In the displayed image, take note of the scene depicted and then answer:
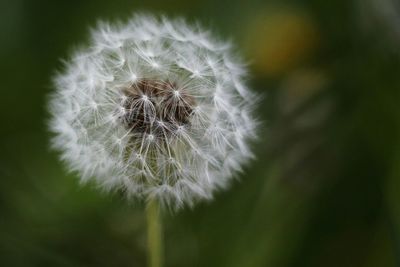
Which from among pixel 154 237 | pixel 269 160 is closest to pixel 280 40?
pixel 269 160

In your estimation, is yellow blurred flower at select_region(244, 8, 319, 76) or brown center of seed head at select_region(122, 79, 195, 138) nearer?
brown center of seed head at select_region(122, 79, 195, 138)

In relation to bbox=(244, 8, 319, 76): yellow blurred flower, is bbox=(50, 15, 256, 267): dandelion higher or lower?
lower

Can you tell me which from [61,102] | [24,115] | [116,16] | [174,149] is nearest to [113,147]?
[174,149]

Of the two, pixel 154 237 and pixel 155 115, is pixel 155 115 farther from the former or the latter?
pixel 154 237

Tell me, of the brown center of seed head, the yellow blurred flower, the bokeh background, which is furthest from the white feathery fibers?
the yellow blurred flower

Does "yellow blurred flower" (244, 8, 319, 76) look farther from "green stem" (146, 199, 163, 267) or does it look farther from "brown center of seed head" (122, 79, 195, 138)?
"green stem" (146, 199, 163, 267)

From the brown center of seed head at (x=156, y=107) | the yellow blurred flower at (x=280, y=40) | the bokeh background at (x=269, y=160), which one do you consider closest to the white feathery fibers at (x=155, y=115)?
the brown center of seed head at (x=156, y=107)

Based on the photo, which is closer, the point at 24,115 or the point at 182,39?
the point at 182,39

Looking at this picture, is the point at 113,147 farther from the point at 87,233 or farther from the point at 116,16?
the point at 116,16
